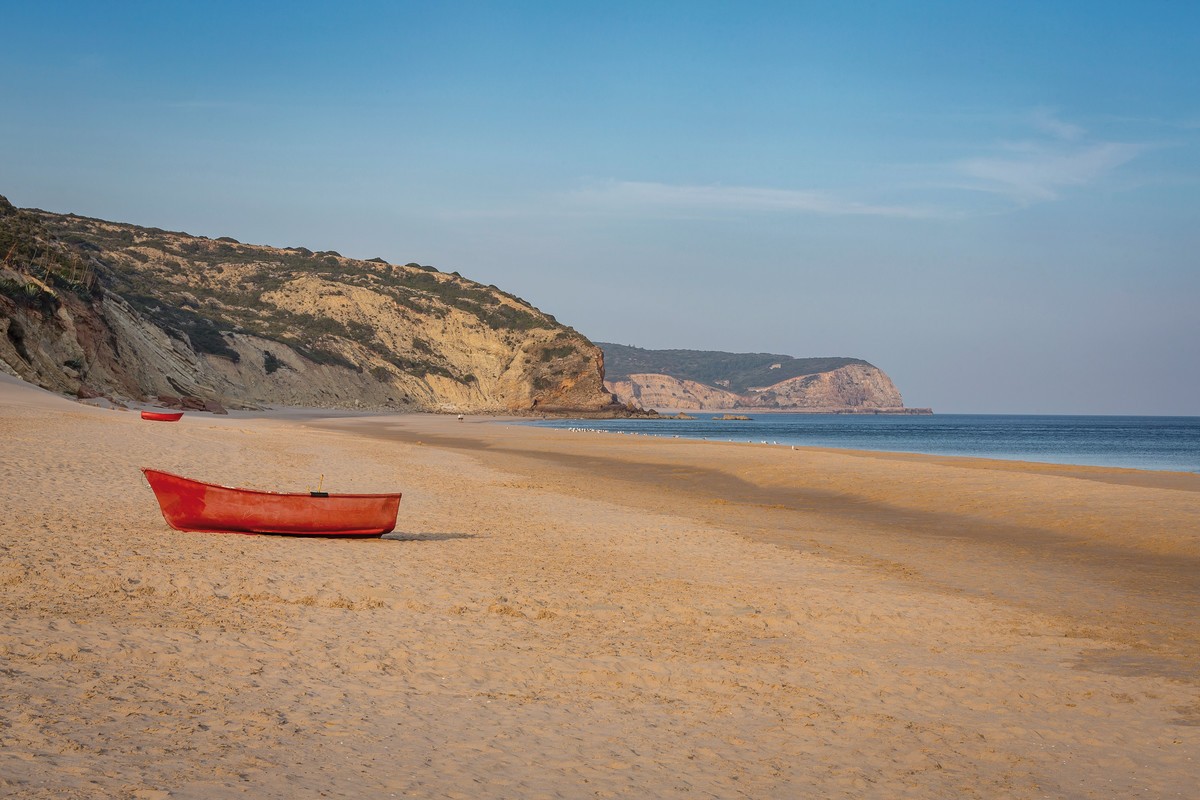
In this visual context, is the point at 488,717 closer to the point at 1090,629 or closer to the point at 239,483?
the point at 1090,629

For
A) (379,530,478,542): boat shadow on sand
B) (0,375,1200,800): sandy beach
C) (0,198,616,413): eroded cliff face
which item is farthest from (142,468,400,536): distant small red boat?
(0,198,616,413): eroded cliff face

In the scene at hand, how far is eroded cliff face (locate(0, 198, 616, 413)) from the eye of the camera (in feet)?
222

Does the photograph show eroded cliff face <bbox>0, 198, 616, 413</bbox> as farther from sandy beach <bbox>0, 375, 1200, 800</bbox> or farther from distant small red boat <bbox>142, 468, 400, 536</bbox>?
sandy beach <bbox>0, 375, 1200, 800</bbox>

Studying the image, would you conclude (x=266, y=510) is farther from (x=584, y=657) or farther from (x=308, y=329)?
(x=308, y=329)

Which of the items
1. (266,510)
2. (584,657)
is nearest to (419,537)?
(266,510)

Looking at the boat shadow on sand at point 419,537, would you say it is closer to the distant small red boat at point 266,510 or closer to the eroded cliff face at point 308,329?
the distant small red boat at point 266,510

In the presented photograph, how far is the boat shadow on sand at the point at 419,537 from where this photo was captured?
1409 centimetres

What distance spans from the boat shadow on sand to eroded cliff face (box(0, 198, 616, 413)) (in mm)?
44856

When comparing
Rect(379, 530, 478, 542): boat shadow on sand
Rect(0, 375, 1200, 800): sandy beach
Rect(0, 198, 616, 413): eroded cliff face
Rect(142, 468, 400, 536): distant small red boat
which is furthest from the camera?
Rect(0, 198, 616, 413): eroded cliff face

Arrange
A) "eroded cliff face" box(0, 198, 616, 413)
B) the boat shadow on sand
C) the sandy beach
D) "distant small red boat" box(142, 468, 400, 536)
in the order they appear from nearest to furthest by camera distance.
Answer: the sandy beach < "distant small red boat" box(142, 468, 400, 536) < the boat shadow on sand < "eroded cliff face" box(0, 198, 616, 413)

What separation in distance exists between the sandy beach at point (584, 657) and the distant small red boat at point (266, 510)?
1.12 feet

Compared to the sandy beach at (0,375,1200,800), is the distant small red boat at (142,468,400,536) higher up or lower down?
higher up

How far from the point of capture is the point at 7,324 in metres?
40.5

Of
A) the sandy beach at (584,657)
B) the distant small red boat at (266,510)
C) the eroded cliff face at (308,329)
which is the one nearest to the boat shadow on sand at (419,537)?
the sandy beach at (584,657)
